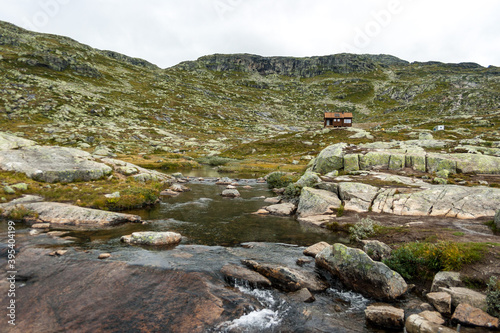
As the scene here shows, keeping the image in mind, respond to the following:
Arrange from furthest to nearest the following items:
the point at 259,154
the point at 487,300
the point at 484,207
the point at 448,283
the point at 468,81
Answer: the point at 468,81 < the point at 259,154 < the point at 484,207 < the point at 448,283 < the point at 487,300

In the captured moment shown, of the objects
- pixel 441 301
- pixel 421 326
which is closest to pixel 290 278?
pixel 421 326

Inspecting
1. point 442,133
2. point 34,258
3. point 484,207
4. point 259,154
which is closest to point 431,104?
point 442,133

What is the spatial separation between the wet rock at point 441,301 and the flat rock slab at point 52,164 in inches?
1475

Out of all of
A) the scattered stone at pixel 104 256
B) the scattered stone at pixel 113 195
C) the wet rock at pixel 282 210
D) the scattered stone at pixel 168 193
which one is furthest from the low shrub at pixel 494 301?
the scattered stone at pixel 168 193

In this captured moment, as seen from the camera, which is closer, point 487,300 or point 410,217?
point 487,300

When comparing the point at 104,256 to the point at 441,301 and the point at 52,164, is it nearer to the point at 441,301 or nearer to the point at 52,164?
the point at 441,301

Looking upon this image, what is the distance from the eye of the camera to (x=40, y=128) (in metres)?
92.3

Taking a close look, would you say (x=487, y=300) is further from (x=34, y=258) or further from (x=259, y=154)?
(x=259, y=154)

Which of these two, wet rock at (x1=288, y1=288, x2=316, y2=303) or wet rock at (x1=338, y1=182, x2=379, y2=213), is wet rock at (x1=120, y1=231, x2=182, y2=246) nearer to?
wet rock at (x1=288, y1=288, x2=316, y2=303)

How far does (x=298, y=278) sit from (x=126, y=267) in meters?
9.57

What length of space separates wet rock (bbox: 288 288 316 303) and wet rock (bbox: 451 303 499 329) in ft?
18.3

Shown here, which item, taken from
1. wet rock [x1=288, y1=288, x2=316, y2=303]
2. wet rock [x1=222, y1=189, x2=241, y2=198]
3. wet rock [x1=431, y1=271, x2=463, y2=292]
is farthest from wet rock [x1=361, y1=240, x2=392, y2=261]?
wet rock [x1=222, y1=189, x2=241, y2=198]

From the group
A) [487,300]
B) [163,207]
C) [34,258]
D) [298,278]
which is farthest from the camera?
[163,207]

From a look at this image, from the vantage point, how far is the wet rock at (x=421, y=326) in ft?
27.4
